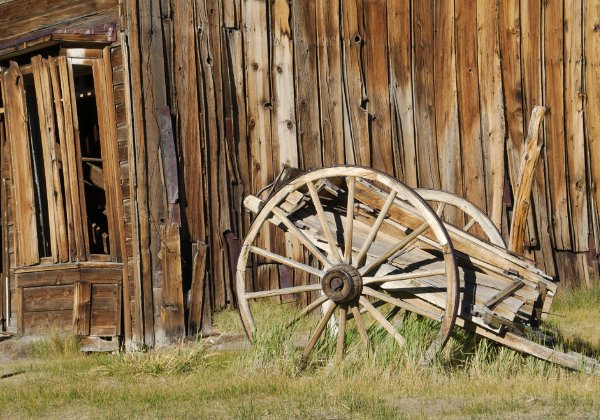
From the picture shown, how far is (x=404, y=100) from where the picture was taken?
392 inches

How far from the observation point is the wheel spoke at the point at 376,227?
6809 millimetres

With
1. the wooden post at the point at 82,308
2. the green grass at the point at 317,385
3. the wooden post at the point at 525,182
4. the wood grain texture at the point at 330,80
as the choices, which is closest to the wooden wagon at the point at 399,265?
the green grass at the point at 317,385

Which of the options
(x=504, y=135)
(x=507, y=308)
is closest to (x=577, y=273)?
(x=504, y=135)

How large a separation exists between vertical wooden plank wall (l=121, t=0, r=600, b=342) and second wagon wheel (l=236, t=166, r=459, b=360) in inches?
80.9

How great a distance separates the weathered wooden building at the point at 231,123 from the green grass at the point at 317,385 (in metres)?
1.54

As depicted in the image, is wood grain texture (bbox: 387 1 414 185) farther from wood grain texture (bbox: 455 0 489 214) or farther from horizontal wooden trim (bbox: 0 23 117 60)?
horizontal wooden trim (bbox: 0 23 117 60)

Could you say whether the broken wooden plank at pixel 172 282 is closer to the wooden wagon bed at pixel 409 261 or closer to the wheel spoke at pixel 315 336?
the wooden wagon bed at pixel 409 261

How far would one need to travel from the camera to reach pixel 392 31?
9.95 metres

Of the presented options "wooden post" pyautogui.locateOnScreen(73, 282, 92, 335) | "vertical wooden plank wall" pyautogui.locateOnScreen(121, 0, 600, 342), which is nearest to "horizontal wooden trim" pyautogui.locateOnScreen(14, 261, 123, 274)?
"wooden post" pyautogui.locateOnScreen(73, 282, 92, 335)

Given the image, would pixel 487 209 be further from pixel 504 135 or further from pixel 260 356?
pixel 260 356

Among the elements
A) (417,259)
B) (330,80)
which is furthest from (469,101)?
(417,259)

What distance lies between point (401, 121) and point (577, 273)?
2.33m

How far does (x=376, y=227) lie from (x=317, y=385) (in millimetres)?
1117

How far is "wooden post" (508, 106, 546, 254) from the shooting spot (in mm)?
7941
